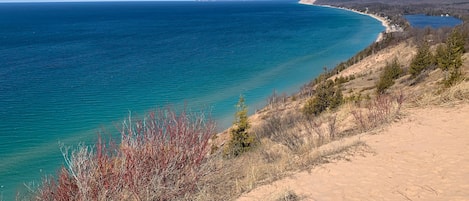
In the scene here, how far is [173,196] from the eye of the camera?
7492 millimetres

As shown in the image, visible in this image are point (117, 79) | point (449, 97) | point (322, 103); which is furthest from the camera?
point (117, 79)

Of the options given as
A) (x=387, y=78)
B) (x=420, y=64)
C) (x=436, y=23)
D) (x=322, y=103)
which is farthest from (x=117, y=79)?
(x=436, y=23)

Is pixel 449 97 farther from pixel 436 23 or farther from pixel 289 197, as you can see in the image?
pixel 436 23

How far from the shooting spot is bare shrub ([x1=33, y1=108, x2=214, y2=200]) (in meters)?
7.06

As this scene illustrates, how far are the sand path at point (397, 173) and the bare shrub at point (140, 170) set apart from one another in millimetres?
1373

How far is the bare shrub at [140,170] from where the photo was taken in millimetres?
7062

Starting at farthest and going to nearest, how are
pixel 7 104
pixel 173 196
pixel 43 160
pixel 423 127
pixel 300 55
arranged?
pixel 300 55
pixel 7 104
pixel 43 160
pixel 423 127
pixel 173 196

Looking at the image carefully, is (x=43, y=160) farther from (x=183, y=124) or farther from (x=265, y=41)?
(x=265, y=41)

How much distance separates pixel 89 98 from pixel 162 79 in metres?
9.48

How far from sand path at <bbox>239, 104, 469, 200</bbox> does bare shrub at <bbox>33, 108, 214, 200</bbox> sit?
1.37m

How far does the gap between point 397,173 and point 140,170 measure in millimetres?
5140

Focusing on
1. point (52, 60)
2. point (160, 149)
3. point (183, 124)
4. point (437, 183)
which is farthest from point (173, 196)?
point (52, 60)

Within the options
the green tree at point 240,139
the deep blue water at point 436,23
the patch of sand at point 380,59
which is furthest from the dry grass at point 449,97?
the deep blue water at point 436,23

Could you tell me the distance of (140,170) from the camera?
289 inches
